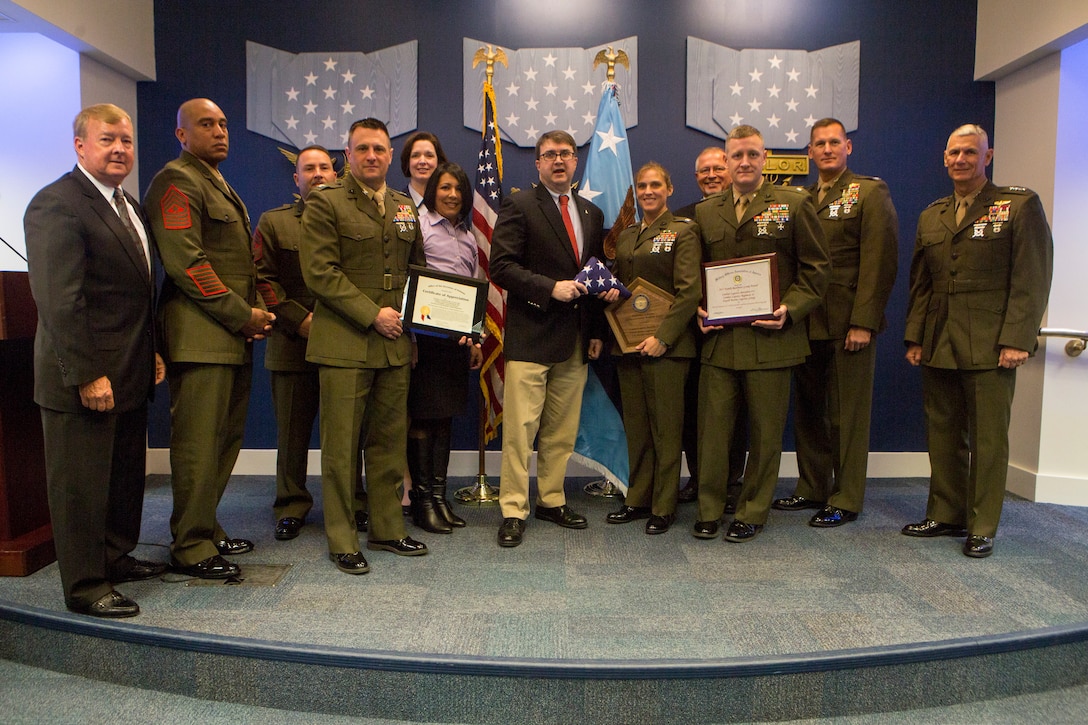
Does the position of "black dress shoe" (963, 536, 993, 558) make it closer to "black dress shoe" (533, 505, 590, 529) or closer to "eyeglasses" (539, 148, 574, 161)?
"black dress shoe" (533, 505, 590, 529)

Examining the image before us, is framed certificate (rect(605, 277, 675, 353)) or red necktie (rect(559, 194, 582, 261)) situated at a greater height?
red necktie (rect(559, 194, 582, 261))

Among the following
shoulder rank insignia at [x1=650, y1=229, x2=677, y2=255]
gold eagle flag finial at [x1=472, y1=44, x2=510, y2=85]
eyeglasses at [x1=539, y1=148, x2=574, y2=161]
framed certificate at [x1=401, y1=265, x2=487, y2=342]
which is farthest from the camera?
gold eagle flag finial at [x1=472, y1=44, x2=510, y2=85]

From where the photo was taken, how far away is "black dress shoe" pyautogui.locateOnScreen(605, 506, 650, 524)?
3641 millimetres

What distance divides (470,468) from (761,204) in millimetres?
2533

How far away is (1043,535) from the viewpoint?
3.52 metres

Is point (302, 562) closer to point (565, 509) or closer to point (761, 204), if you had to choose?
point (565, 509)

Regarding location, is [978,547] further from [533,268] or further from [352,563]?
[352,563]

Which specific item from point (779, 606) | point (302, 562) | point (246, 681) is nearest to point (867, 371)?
point (779, 606)

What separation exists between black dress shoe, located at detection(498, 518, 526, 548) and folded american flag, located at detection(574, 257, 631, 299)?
1.10 m

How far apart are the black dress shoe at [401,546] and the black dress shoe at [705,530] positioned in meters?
1.24

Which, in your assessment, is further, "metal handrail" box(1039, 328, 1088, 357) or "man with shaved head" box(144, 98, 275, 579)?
"metal handrail" box(1039, 328, 1088, 357)

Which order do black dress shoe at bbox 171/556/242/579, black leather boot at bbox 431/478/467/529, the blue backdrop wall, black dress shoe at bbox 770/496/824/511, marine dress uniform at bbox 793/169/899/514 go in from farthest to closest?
the blue backdrop wall
black dress shoe at bbox 770/496/824/511
black leather boot at bbox 431/478/467/529
marine dress uniform at bbox 793/169/899/514
black dress shoe at bbox 171/556/242/579

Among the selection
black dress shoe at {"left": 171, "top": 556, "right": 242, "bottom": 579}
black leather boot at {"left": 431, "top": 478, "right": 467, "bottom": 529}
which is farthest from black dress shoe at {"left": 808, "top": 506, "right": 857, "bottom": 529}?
black dress shoe at {"left": 171, "top": 556, "right": 242, "bottom": 579}

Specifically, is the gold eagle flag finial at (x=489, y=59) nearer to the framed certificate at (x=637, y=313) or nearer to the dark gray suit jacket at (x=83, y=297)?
the framed certificate at (x=637, y=313)
